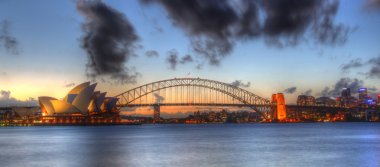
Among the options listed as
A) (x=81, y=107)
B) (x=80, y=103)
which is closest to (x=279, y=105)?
(x=81, y=107)

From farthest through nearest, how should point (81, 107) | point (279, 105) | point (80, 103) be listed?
point (279, 105)
point (81, 107)
point (80, 103)

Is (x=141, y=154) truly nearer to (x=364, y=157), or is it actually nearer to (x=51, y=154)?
(x=51, y=154)

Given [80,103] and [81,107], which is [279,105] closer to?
[81,107]

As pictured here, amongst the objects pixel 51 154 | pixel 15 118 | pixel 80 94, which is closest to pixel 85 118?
pixel 80 94

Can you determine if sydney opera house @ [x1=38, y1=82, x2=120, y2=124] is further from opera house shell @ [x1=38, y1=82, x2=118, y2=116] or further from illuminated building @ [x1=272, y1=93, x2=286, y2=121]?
illuminated building @ [x1=272, y1=93, x2=286, y2=121]

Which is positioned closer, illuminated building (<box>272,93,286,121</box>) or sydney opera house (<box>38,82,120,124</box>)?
sydney opera house (<box>38,82,120,124</box>)

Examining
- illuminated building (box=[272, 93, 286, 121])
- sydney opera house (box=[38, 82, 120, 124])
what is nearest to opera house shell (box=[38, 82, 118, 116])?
sydney opera house (box=[38, 82, 120, 124])

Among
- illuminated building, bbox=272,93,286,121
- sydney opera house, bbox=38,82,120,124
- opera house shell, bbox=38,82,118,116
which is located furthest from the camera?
illuminated building, bbox=272,93,286,121
